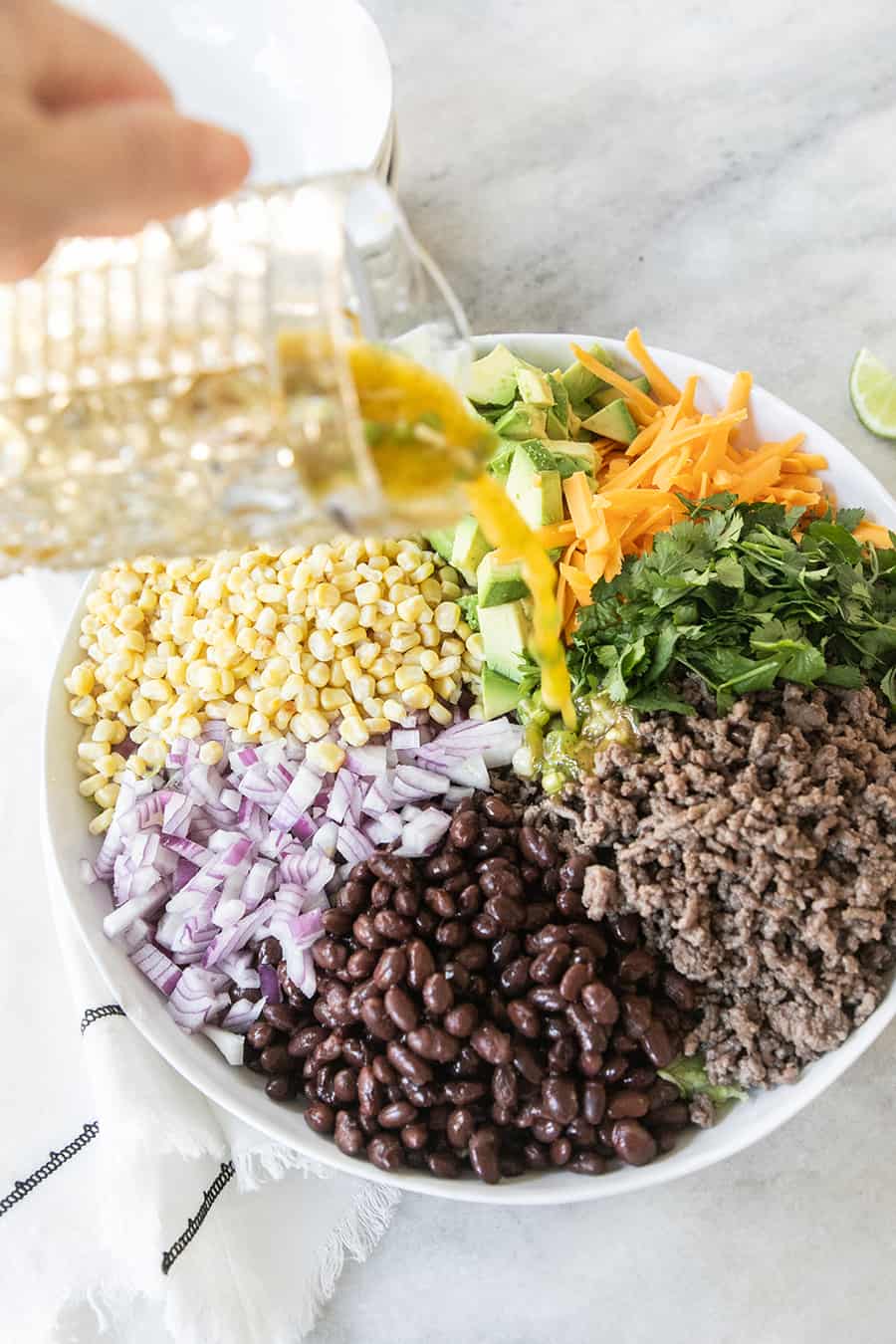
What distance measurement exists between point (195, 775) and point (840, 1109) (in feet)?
5.34

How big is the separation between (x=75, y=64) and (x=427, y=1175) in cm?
199

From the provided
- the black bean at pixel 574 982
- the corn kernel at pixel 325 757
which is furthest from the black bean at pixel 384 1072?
the corn kernel at pixel 325 757

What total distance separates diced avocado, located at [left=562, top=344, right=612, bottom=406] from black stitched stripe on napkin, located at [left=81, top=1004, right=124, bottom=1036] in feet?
5.72

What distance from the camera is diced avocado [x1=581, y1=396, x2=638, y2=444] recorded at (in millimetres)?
2719

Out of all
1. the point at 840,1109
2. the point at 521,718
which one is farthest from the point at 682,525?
the point at 840,1109

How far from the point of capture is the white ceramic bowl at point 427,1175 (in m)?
2.24

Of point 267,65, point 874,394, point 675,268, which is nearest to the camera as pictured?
point 267,65

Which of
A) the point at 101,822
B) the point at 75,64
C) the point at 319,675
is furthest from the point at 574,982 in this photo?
the point at 75,64

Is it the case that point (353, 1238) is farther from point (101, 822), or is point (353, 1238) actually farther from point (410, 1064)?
point (101, 822)

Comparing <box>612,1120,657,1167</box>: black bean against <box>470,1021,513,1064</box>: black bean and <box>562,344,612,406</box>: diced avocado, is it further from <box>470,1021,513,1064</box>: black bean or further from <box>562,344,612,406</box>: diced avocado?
<box>562,344,612,406</box>: diced avocado

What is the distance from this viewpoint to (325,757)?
258 cm

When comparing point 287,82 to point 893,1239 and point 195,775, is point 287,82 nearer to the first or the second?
point 195,775

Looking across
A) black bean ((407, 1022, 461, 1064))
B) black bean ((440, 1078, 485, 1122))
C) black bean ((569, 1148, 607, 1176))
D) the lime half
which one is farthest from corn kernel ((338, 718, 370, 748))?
the lime half

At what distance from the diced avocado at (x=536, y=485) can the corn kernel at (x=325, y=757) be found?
653mm
